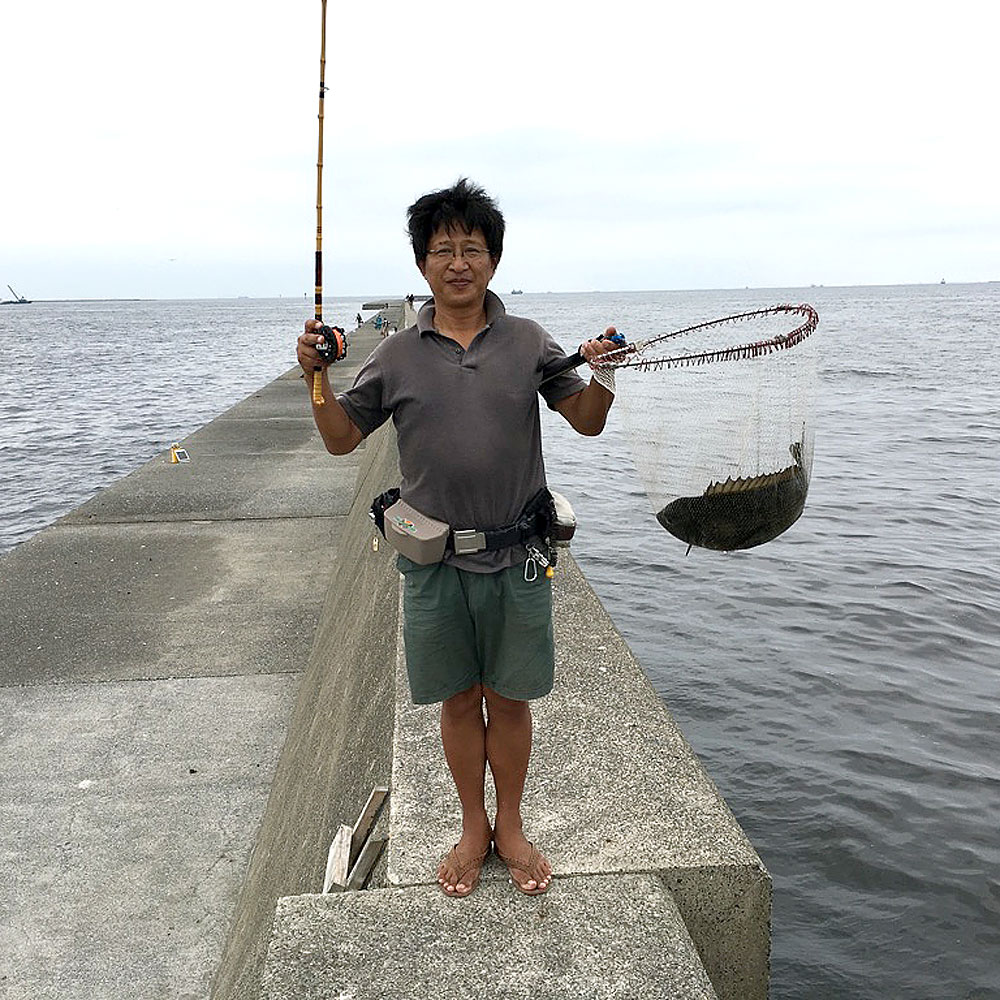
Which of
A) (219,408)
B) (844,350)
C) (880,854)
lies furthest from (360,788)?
(844,350)

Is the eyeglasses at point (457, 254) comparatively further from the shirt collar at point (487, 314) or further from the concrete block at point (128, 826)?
the concrete block at point (128, 826)

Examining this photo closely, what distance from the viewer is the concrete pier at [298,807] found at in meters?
2.50

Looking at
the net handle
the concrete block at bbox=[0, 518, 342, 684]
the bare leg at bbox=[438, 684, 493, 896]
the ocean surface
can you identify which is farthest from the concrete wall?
the concrete block at bbox=[0, 518, 342, 684]

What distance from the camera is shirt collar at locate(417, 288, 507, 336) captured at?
2.68 metres

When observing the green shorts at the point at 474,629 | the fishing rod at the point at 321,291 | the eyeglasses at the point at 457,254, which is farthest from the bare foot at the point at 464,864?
the eyeglasses at the point at 457,254

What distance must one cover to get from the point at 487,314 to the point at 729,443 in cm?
153

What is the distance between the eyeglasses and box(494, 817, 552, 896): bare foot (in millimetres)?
1692

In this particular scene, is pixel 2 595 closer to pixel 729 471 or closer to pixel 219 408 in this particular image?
pixel 729 471

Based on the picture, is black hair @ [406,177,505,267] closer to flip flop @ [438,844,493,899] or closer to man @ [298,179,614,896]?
man @ [298,179,614,896]

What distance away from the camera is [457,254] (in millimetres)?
2617

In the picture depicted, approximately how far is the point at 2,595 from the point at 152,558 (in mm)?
1373

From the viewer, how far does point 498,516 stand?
8.75 ft

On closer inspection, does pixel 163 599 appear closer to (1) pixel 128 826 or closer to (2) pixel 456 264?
(1) pixel 128 826

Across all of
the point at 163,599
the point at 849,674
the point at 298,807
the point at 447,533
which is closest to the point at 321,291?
the point at 447,533
